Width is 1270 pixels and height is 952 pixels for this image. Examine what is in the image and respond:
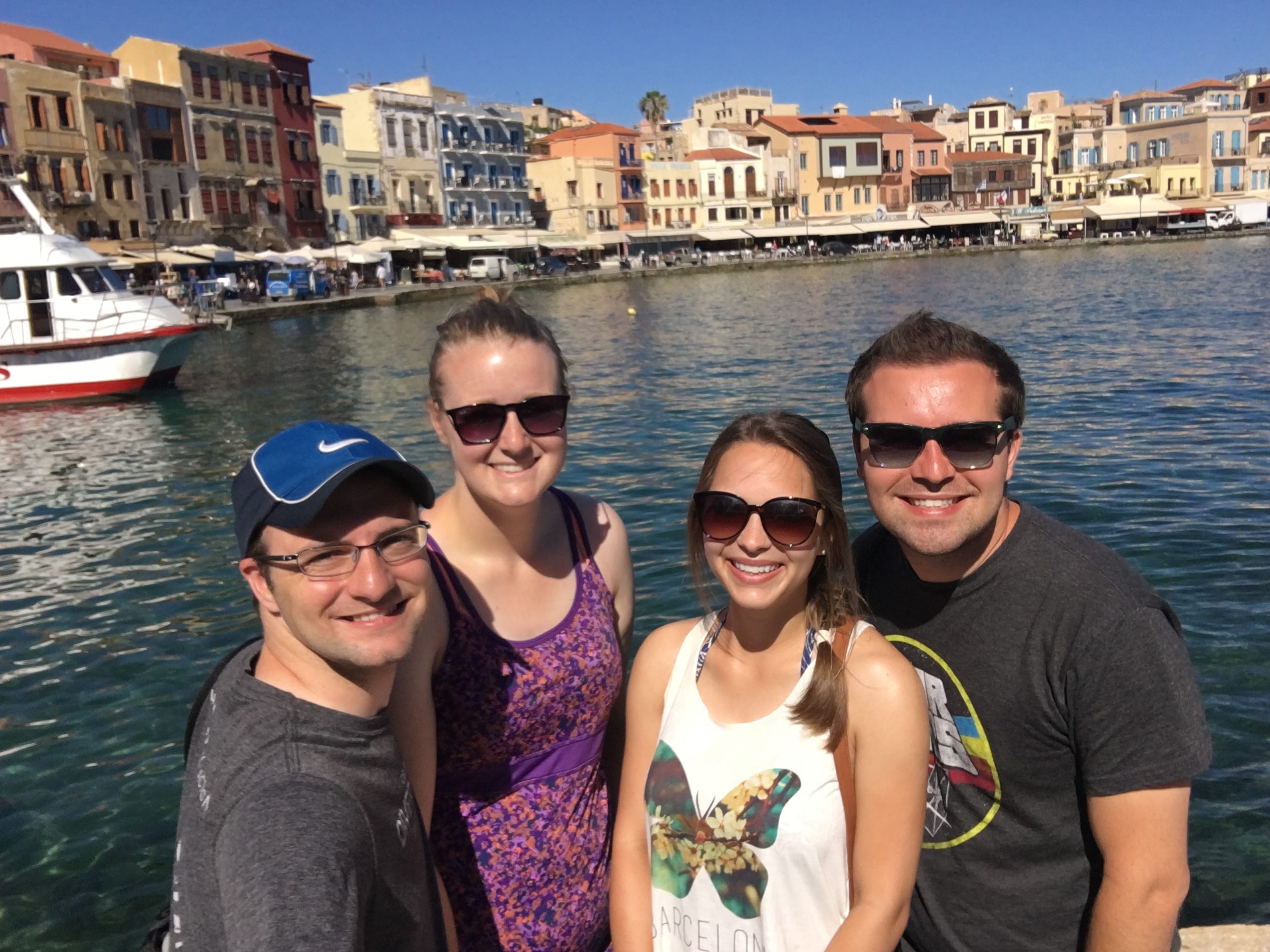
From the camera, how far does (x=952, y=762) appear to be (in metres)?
2.25

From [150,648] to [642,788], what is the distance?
262 inches

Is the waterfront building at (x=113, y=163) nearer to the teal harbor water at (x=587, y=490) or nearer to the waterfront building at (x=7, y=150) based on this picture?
the waterfront building at (x=7, y=150)

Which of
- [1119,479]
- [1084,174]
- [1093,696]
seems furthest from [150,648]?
[1084,174]

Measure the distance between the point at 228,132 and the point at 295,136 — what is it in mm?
5077

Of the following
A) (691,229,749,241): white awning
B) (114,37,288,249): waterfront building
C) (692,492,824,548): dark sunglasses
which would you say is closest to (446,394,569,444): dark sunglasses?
(692,492,824,548): dark sunglasses

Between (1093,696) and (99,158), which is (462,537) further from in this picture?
(99,158)

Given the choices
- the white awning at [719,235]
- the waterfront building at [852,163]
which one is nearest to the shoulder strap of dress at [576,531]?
the white awning at [719,235]

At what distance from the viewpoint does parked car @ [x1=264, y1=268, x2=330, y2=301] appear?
4419 cm

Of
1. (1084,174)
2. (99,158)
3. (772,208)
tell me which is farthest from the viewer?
(1084,174)

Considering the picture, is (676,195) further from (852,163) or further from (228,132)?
(228,132)

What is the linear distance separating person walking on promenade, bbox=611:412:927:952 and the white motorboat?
21841 millimetres

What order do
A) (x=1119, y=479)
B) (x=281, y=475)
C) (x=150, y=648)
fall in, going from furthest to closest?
(x=1119, y=479) → (x=150, y=648) → (x=281, y=475)

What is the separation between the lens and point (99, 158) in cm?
4225

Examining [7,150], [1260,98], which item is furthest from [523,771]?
[1260,98]
